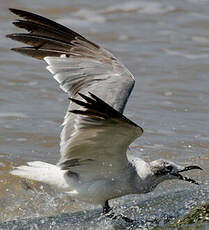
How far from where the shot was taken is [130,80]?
7.75 metres

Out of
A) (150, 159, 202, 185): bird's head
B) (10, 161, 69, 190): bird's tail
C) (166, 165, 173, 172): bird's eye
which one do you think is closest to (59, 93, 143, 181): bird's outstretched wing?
(10, 161, 69, 190): bird's tail

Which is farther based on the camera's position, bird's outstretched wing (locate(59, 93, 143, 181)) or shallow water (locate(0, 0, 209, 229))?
shallow water (locate(0, 0, 209, 229))

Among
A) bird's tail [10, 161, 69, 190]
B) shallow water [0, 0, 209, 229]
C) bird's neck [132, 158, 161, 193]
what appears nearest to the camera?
bird's tail [10, 161, 69, 190]

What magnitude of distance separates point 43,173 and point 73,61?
154cm

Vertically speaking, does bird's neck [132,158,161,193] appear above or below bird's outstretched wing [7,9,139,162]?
below

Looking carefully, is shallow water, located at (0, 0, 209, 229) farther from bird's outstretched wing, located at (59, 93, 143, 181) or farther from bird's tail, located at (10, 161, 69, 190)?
bird's outstretched wing, located at (59, 93, 143, 181)

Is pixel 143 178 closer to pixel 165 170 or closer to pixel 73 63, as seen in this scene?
pixel 165 170

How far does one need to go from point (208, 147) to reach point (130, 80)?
8.37 feet

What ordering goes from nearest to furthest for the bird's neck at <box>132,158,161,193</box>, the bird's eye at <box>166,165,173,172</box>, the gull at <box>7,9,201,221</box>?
the gull at <box>7,9,201,221</box> < the bird's neck at <box>132,158,161,193</box> < the bird's eye at <box>166,165,173,172</box>

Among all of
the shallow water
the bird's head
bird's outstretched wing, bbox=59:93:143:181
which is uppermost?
bird's outstretched wing, bbox=59:93:143:181

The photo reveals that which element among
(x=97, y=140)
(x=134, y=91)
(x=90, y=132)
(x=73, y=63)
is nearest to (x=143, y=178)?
(x=97, y=140)

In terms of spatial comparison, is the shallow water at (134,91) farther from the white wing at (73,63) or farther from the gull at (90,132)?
the white wing at (73,63)

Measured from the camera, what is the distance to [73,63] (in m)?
7.95

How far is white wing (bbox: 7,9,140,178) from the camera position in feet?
24.3
